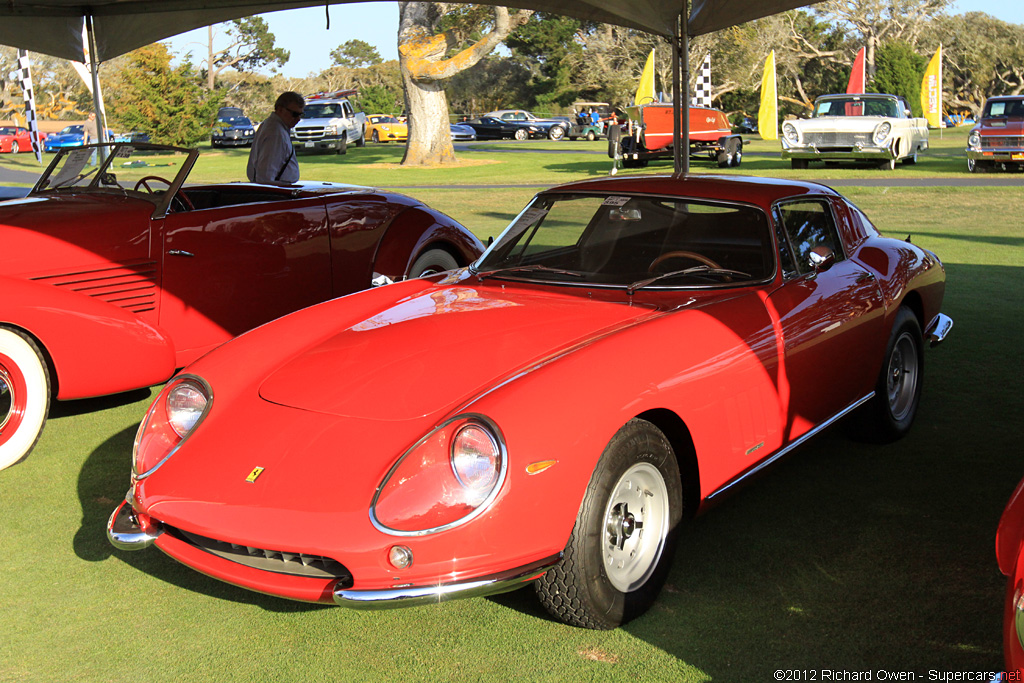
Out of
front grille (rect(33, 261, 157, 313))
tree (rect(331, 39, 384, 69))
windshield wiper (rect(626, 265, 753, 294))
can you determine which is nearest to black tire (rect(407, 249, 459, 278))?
front grille (rect(33, 261, 157, 313))

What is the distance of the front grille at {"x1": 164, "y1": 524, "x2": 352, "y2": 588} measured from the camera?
2.43 metres

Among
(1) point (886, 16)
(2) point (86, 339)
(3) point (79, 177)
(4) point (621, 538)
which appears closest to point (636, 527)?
(4) point (621, 538)

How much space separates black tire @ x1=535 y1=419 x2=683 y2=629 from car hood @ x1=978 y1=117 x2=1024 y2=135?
68.4 feet

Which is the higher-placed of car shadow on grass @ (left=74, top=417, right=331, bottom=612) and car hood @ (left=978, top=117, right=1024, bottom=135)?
car hood @ (left=978, top=117, right=1024, bottom=135)

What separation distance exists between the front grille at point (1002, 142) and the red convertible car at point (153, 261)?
18309 millimetres

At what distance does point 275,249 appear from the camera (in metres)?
5.43

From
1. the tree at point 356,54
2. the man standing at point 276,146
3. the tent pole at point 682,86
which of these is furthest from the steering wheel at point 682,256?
the tree at point 356,54

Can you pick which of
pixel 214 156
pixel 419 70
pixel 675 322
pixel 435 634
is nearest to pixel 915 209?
pixel 675 322

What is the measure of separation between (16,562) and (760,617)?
2.60 metres

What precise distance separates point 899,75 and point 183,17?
43.4 metres

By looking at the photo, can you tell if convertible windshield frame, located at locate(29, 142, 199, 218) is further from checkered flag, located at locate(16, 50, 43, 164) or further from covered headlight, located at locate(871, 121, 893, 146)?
covered headlight, located at locate(871, 121, 893, 146)

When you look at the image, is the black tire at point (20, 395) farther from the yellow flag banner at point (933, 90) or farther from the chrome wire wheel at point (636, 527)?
the yellow flag banner at point (933, 90)

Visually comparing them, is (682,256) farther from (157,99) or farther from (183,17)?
(157,99)

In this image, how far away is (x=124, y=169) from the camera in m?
5.43
